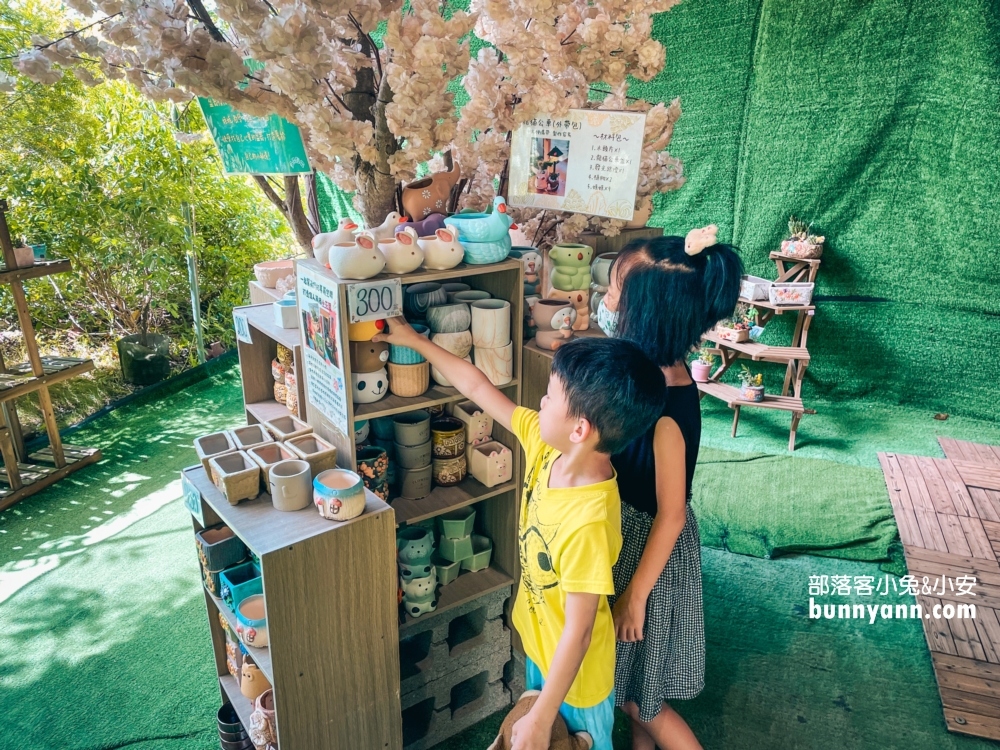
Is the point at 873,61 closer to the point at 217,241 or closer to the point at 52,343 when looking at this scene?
the point at 217,241

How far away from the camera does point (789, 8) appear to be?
3.88 meters

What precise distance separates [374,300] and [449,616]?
951mm

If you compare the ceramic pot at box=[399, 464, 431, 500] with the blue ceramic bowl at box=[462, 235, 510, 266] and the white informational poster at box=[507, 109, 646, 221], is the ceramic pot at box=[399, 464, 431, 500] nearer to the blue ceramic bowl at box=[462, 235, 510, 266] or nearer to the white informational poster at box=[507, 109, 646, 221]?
the blue ceramic bowl at box=[462, 235, 510, 266]

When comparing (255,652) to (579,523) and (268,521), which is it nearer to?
(268,521)

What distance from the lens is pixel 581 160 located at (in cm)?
Result: 196

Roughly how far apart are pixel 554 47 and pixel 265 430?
1263 millimetres

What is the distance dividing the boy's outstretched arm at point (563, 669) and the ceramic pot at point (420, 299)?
0.83 meters

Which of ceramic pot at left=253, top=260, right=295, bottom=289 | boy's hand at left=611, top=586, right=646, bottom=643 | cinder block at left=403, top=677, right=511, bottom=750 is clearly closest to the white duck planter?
ceramic pot at left=253, top=260, right=295, bottom=289

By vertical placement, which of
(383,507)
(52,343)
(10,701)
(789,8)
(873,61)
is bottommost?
(10,701)

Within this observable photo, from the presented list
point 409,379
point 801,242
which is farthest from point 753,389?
point 409,379

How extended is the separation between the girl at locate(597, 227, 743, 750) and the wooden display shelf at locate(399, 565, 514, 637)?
1.39 ft

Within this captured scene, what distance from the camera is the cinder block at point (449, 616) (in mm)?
1938

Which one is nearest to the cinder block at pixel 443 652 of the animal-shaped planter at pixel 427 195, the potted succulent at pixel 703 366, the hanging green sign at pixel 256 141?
the animal-shaped planter at pixel 427 195

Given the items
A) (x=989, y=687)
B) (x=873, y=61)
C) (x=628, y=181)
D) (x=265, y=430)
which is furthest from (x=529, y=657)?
(x=873, y=61)
